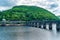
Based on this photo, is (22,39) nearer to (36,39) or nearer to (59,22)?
(36,39)

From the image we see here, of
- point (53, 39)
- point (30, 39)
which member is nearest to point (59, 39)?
point (53, 39)

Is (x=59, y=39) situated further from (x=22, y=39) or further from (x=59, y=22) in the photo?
(x=59, y=22)

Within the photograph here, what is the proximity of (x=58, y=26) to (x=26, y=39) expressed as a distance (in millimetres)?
68392

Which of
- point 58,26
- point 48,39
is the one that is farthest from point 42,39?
point 58,26

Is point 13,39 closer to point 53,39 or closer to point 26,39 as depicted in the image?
point 26,39

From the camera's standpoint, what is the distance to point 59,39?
10425cm

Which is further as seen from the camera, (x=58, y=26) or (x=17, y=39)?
(x=58, y=26)

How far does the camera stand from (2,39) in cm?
10488

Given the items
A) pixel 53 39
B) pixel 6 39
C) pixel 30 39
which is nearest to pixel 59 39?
pixel 53 39

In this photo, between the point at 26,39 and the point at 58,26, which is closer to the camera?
the point at 26,39

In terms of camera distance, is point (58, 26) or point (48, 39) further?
point (58, 26)

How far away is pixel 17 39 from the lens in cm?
10206

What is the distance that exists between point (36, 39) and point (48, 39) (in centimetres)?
436

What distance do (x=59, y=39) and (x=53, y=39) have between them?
207 cm
